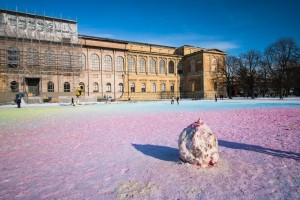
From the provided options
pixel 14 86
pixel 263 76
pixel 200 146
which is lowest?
pixel 200 146

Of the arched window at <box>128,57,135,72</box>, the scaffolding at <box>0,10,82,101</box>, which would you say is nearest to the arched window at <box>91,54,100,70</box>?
the scaffolding at <box>0,10,82,101</box>

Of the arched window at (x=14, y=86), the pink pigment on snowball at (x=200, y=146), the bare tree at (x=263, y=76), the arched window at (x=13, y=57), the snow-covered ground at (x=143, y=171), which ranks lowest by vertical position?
the snow-covered ground at (x=143, y=171)

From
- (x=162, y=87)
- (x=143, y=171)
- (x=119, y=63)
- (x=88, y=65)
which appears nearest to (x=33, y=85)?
(x=88, y=65)

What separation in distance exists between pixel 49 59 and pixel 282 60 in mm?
50034

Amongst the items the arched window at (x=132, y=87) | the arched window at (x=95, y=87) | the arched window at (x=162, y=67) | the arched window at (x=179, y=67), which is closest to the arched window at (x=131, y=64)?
the arched window at (x=132, y=87)

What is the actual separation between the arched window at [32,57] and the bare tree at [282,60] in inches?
1980

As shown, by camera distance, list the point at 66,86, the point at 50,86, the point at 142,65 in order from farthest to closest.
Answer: the point at 142,65 < the point at 66,86 < the point at 50,86

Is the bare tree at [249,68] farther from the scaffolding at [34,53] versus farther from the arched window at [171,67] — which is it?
the scaffolding at [34,53]

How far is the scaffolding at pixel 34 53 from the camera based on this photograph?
38094 mm

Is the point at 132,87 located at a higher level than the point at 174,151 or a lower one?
higher

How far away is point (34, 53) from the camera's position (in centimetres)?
3969

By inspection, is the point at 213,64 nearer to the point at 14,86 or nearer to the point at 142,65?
the point at 142,65

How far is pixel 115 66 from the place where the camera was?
52.2m

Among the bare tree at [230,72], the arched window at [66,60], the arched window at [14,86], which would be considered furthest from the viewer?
the bare tree at [230,72]
